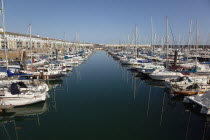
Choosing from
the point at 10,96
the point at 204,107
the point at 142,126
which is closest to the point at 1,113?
the point at 10,96

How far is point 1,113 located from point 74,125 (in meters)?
7.23

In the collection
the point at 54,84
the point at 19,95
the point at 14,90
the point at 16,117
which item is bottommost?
the point at 16,117

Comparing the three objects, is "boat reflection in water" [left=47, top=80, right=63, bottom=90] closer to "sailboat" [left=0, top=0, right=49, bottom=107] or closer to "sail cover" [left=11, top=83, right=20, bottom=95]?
"sailboat" [left=0, top=0, right=49, bottom=107]

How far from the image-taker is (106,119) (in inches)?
531

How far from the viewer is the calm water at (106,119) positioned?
11.2 metres

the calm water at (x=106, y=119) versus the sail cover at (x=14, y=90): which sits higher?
the sail cover at (x=14, y=90)

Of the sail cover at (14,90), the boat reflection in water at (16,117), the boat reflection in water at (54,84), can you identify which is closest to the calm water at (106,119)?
the boat reflection in water at (16,117)

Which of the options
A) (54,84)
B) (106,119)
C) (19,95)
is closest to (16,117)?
(19,95)

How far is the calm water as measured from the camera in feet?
36.8

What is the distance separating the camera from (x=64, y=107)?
16.2 m

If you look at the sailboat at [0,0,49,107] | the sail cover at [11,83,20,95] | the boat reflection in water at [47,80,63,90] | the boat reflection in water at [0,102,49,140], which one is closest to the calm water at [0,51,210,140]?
the boat reflection in water at [0,102,49,140]

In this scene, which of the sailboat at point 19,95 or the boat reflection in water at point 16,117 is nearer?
the boat reflection in water at point 16,117

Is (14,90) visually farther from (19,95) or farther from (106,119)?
(106,119)

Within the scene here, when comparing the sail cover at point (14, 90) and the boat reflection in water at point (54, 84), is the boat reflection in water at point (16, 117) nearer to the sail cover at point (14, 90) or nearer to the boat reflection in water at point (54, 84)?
the sail cover at point (14, 90)
